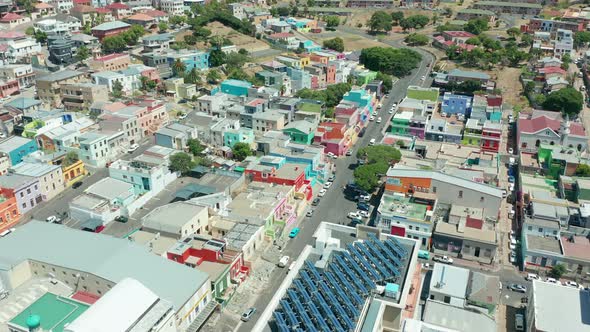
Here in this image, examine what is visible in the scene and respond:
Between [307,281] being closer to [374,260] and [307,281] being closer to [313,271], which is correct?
[313,271]

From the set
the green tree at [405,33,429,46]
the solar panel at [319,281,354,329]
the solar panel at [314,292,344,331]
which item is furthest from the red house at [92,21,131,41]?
the solar panel at [314,292,344,331]

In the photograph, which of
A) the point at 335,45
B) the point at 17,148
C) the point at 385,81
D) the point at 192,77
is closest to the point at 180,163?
the point at 17,148

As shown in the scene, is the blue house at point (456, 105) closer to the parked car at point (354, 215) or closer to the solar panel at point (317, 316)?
the parked car at point (354, 215)

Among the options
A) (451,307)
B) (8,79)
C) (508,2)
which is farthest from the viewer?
(508,2)

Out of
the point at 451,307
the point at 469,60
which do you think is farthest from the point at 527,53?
the point at 451,307

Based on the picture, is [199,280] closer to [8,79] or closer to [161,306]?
[161,306]

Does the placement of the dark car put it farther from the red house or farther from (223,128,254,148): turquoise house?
the red house
